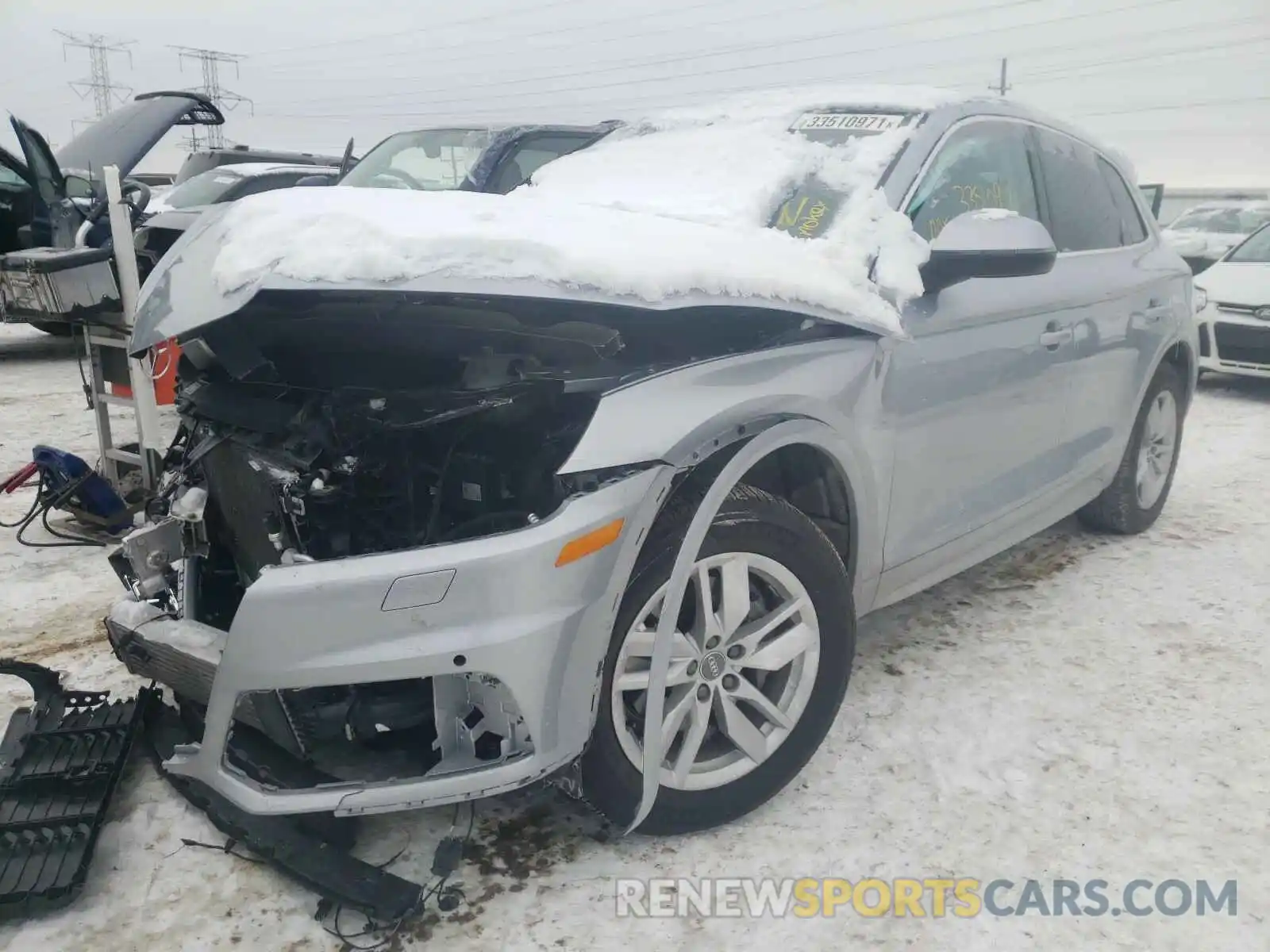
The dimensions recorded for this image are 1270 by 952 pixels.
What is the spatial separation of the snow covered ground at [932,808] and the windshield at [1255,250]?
581 centimetres

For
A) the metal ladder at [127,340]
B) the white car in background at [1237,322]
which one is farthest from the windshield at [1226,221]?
the metal ladder at [127,340]

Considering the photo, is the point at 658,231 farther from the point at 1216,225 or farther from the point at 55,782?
the point at 1216,225

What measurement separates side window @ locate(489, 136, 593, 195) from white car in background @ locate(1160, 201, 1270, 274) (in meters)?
8.69

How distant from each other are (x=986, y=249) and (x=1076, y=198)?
1.34 meters

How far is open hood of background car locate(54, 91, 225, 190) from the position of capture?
459 cm

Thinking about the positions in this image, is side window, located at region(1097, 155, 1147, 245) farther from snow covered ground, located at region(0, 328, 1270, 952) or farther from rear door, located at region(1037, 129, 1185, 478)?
snow covered ground, located at region(0, 328, 1270, 952)

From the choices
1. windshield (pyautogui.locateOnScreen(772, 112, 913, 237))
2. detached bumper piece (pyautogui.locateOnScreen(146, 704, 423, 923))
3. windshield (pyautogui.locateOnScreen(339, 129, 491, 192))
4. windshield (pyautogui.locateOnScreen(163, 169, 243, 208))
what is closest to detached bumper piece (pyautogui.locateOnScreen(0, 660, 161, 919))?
detached bumper piece (pyautogui.locateOnScreen(146, 704, 423, 923))

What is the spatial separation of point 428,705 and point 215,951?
60 centimetres

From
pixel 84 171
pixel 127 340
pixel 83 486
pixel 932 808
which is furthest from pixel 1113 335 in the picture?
pixel 84 171

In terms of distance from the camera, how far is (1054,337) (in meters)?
3.05

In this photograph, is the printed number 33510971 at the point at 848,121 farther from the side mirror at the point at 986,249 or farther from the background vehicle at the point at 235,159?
the background vehicle at the point at 235,159

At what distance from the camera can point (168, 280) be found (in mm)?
2150

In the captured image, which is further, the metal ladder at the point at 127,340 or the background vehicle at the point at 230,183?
the background vehicle at the point at 230,183

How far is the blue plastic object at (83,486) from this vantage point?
13.1 ft
